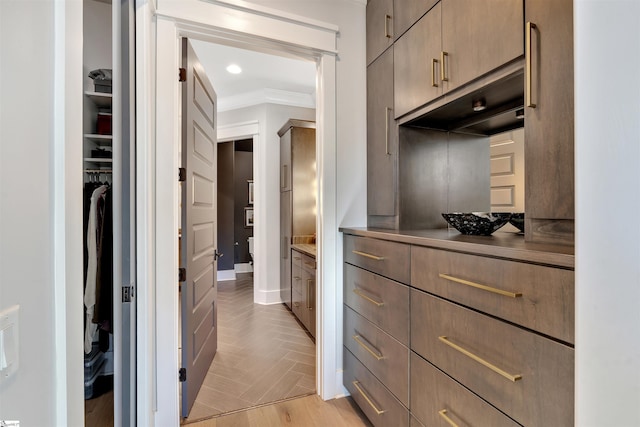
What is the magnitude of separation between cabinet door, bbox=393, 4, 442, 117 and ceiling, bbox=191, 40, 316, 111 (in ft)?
5.14

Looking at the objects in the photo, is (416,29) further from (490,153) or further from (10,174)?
(10,174)

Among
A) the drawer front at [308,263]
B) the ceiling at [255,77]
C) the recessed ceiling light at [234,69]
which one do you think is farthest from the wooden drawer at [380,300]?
the recessed ceiling light at [234,69]

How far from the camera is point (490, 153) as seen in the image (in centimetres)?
178

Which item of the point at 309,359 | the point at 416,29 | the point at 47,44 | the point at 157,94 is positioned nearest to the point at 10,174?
the point at 47,44

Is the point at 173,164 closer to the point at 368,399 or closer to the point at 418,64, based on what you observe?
the point at 418,64

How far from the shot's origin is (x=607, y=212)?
42 centimetres

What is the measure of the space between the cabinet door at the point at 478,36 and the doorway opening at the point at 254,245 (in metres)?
1.45

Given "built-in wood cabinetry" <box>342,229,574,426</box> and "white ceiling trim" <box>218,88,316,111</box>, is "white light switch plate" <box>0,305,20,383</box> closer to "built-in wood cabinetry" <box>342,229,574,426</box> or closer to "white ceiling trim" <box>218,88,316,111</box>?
"built-in wood cabinetry" <box>342,229,574,426</box>

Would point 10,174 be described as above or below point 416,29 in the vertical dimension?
below

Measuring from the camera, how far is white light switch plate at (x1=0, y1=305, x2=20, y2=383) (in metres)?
0.47

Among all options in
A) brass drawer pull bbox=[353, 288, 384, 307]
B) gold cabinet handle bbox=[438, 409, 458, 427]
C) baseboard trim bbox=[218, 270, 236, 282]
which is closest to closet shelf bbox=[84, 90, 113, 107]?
brass drawer pull bbox=[353, 288, 384, 307]

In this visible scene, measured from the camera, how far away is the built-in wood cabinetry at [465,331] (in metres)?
0.82

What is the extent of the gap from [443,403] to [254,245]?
3224 mm

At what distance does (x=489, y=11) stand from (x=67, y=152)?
1526mm
